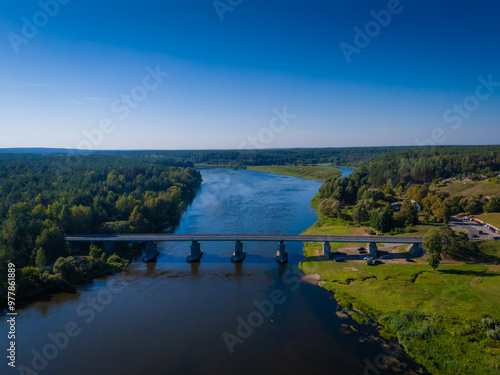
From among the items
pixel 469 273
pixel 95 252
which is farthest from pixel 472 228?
pixel 95 252

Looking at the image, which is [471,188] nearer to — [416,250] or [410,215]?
[410,215]

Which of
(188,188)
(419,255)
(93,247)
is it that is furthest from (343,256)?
(188,188)

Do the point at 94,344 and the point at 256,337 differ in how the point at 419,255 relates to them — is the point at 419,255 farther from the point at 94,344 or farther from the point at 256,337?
the point at 94,344

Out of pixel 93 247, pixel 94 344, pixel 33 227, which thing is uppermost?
pixel 33 227

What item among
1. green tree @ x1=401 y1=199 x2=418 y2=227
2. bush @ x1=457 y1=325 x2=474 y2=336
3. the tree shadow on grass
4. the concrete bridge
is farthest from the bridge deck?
bush @ x1=457 y1=325 x2=474 y2=336

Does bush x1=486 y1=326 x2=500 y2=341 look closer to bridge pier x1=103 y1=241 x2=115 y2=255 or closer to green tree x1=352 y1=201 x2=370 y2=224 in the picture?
green tree x1=352 y1=201 x2=370 y2=224

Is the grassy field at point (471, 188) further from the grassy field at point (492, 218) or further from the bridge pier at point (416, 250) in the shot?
the bridge pier at point (416, 250)

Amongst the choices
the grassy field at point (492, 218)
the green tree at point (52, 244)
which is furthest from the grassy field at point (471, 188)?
the green tree at point (52, 244)
